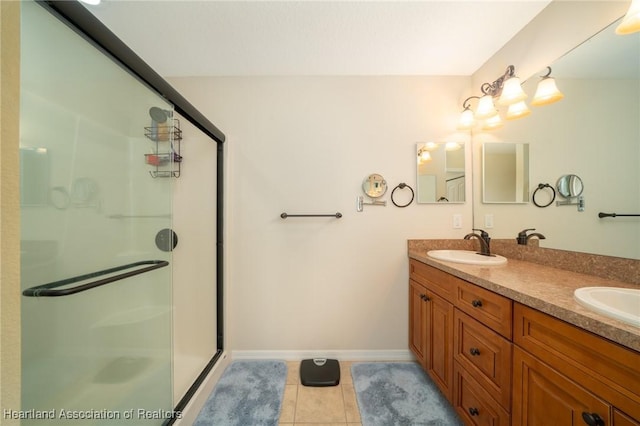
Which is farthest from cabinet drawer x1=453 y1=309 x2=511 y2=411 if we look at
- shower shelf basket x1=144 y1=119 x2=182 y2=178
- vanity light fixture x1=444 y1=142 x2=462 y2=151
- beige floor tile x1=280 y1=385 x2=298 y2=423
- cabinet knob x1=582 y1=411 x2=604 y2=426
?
shower shelf basket x1=144 y1=119 x2=182 y2=178

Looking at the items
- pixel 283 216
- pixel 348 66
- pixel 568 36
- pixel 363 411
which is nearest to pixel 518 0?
pixel 568 36

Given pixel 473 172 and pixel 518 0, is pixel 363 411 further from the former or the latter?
pixel 518 0

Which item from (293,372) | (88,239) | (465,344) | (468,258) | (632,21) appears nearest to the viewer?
(632,21)

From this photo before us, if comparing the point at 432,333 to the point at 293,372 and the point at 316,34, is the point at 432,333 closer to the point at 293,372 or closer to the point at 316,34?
the point at 293,372

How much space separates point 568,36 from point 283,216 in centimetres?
198

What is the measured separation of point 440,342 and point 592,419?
75 cm

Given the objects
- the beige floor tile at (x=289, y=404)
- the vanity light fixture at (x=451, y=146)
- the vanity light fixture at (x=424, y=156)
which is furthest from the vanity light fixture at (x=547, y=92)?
the beige floor tile at (x=289, y=404)

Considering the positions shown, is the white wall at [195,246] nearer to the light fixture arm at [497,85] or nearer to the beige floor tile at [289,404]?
the beige floor tile at [289,404]

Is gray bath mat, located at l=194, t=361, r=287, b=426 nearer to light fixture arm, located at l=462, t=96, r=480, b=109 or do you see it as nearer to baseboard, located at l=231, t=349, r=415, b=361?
baseboard, located at l=231, t=349, r=415, b=361

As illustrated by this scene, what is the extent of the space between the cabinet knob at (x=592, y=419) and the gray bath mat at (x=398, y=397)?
0.83 meters

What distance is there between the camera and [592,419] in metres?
0.58

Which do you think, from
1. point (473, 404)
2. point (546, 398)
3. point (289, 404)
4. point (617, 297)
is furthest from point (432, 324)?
point (289, 404)

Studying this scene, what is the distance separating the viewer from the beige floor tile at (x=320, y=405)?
4.00 feet

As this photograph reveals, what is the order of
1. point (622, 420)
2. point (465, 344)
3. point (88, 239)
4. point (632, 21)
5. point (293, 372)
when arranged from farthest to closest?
point (293, 372) → point (465, 344) → point (88, 239) → point (632, 21) → point (622, 420)
